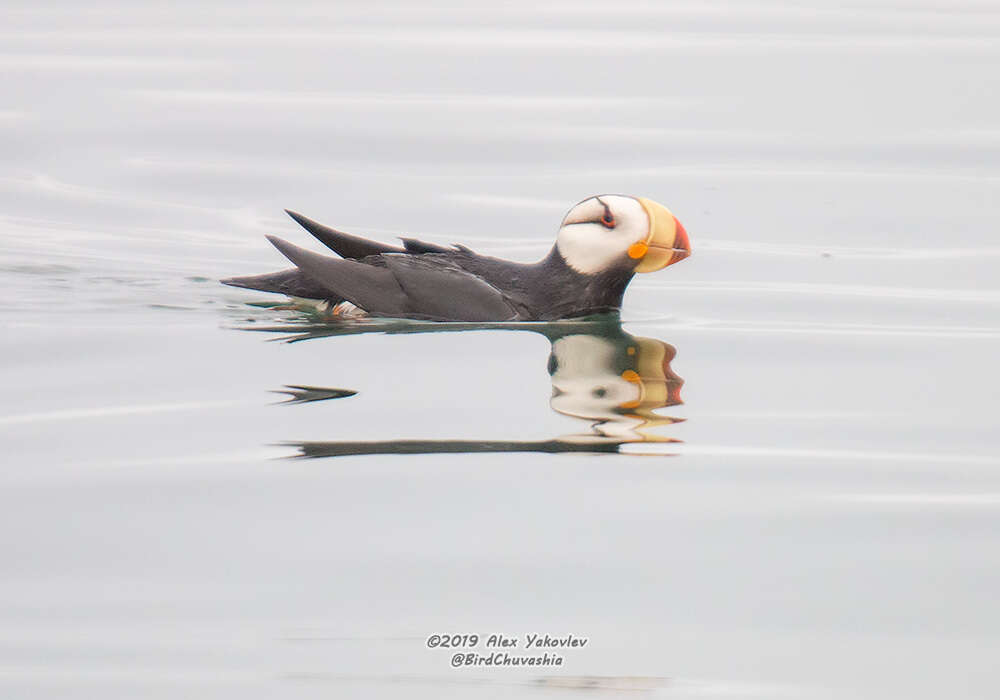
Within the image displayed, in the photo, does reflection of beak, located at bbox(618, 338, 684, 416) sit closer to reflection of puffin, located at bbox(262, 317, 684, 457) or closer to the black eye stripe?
Answer: reflection of puffin, located at bbox(262, 317, 684, 457)

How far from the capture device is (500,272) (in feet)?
25.3

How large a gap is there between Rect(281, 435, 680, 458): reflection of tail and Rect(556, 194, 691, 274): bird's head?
2253mm

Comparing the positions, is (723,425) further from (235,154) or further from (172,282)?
(235,154)

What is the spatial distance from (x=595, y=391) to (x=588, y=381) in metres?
0.17

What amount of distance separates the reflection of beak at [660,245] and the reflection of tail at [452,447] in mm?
2252

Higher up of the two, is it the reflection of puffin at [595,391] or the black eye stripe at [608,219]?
the black eye stripe at [608,219]

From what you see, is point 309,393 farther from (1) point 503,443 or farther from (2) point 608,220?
(2) point 608,220

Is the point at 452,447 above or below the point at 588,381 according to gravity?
below

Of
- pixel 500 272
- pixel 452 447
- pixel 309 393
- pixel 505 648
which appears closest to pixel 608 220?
pixel 500 272

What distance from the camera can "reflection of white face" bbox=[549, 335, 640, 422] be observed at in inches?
237

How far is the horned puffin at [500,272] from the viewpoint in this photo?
7461mm

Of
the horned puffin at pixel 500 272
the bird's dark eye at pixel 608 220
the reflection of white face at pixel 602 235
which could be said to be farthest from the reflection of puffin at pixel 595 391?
the bird's dark eye at pixel 608 220

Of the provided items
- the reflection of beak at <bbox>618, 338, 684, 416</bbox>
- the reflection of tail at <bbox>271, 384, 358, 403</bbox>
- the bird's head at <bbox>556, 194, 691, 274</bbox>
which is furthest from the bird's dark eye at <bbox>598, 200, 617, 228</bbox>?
the reflection of tail at <bbox>271, 384, 358, 403</bbox>

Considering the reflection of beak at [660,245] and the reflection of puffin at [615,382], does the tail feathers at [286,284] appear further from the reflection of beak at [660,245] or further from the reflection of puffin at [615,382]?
the reflection of beak at [660,245]
